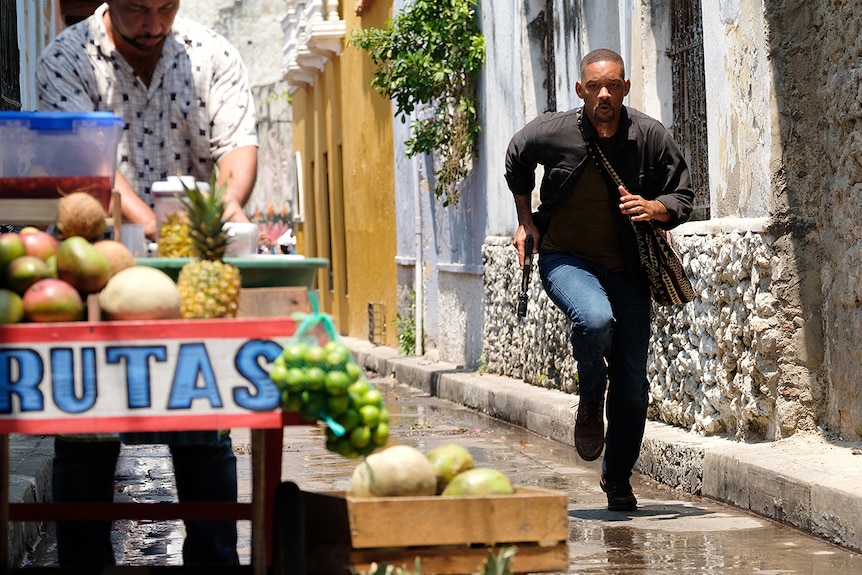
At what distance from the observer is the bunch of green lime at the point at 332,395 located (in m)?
3.18

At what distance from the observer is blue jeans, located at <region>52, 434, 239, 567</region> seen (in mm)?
4180

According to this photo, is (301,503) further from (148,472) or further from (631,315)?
(148,472)

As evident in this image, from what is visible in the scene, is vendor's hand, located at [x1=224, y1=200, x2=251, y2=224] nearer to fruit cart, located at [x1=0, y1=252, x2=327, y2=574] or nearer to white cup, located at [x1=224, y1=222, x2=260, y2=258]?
white cup, located at [x1=224, y1=222, x2=260, y2=258]

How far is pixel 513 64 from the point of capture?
13.6 metres

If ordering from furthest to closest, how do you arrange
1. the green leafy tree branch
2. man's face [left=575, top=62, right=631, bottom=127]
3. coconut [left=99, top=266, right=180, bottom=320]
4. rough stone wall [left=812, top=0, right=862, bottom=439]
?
the green leafy tree branch, rough stone wall [left=812, top=0, right=862, bottom=439], man's face [left=575, top=62, right=631, bottom=127], coconut [left=99, top=266, right=180, bottom=320]

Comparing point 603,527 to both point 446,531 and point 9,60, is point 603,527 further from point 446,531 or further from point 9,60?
point 9,60

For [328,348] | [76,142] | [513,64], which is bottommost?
[328,348]

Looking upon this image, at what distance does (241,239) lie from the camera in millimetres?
3740

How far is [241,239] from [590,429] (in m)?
3.41

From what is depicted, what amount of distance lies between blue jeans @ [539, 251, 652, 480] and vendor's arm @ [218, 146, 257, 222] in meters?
2.34

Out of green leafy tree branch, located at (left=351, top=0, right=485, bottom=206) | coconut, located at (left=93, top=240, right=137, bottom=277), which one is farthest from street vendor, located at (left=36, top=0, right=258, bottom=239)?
green leafy tree branch, located at (left=351, top=0, right=485, bottom=206)

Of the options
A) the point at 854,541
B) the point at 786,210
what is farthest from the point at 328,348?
the point at 786,210

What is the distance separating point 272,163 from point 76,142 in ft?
115

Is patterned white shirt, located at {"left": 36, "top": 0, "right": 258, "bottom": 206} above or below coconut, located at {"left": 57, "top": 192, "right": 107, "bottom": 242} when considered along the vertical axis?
above
